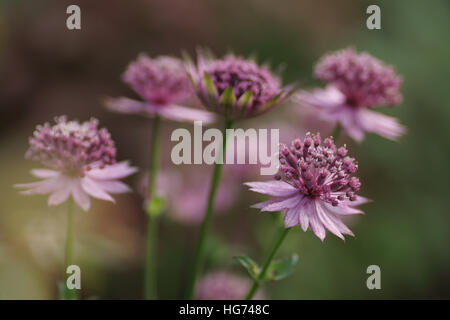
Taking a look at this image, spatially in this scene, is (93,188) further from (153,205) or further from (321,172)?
(321,172)

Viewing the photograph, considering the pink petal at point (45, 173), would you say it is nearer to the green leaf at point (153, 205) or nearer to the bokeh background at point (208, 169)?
the green leaf at point (153, 205)

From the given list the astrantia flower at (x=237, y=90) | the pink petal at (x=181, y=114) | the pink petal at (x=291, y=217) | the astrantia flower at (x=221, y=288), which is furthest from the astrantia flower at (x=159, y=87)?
the astrantia flower at (x=221, y=288)

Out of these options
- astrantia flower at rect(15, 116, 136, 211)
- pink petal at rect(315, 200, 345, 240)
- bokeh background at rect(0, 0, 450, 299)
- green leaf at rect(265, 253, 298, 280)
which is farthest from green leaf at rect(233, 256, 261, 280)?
bokeh background at rect(0, 0, 450, 299)

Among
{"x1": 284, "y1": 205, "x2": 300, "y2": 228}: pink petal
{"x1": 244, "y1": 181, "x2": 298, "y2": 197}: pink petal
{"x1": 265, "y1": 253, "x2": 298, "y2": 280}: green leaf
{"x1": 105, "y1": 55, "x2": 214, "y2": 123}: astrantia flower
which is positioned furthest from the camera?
{"x1": 105, "y1": 55, "x2": 214, "y2": 123}: astrantia flower

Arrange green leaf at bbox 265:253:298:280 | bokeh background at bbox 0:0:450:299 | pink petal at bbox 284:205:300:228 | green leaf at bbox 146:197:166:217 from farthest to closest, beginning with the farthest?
bokeh background at bbox 0:0:450:299 < green leaf at bbox 146:197:166:217 < green leaf at bbox 265:253:298:280 < pink petal at bbox 284:205:300:228

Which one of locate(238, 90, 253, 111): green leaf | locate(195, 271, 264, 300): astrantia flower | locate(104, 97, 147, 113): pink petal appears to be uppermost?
locate(104, 97, 147, 113): pink petal

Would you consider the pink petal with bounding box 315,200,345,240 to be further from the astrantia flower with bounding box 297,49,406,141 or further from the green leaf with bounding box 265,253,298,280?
the astrantia flower with bounding box 297,49,406,141
